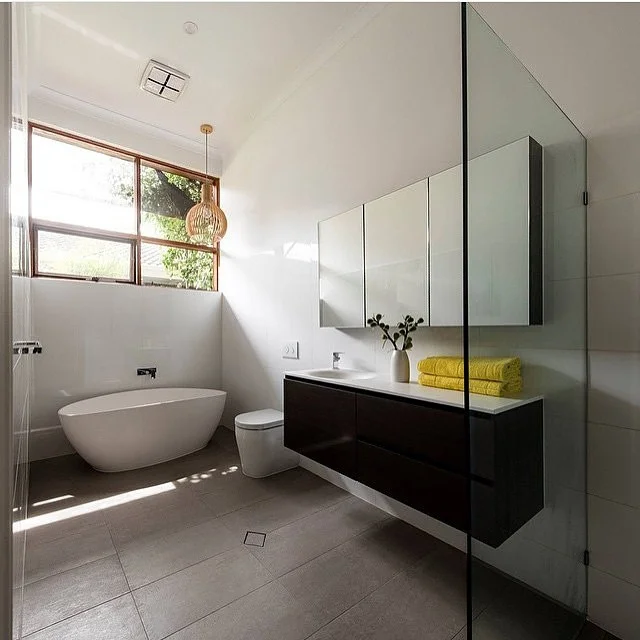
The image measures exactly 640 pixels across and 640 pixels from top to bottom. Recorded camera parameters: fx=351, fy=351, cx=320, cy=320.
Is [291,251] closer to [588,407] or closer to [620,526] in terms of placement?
[588,407]

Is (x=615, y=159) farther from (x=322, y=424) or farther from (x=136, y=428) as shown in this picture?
(x=136, y=428)

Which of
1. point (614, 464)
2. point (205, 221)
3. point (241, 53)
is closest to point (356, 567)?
point (614, 464)

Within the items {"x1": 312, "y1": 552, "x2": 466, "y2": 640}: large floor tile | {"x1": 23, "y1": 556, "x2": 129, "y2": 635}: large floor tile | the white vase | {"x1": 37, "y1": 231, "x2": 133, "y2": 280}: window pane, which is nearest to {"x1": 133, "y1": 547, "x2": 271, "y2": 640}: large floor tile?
{"x1": 23, "y1": 556, "x2": 129, "y2": 635}: large floor tile

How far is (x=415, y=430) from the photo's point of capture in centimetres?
149

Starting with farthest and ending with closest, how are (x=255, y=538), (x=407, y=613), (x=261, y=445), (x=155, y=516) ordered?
(x=261, y=445), (x=155, y=516), (x=255, y=538), (x=407, y=613)

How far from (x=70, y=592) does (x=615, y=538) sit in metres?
2.14

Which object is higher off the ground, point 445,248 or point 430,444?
point 445,248

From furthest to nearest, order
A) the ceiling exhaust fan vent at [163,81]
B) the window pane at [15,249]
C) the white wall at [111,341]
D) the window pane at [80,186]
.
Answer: the window pane at [80,186]
the white wall at [111,341]
the ceiling exhaust fan vent at [163,81]
the window pane at [15,249]

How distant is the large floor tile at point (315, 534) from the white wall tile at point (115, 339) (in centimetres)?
229

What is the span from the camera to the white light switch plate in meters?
2.87

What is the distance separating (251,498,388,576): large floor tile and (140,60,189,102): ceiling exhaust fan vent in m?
3.32

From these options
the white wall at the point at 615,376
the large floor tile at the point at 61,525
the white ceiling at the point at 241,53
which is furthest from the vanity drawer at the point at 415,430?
the large floor tile at the point at 61,525

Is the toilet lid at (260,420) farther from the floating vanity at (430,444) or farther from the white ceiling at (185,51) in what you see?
the white ceiling at (185,51)

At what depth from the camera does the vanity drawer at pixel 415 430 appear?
4.41 ft
